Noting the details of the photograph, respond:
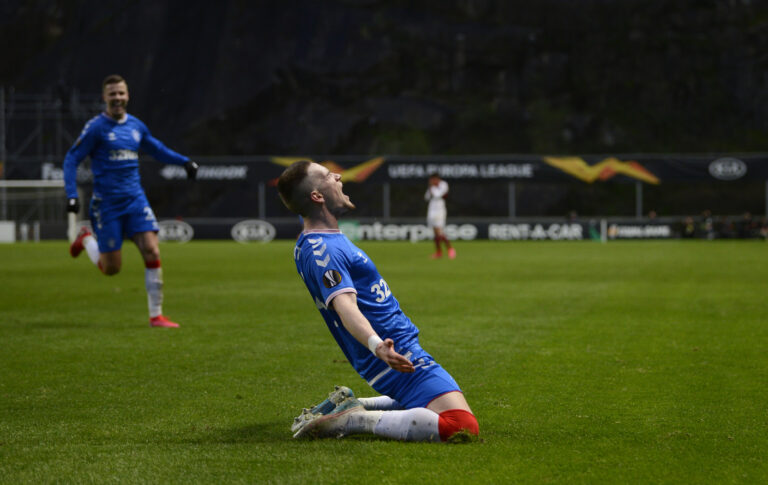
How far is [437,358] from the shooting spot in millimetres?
7074

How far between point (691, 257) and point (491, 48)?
31.6 meters

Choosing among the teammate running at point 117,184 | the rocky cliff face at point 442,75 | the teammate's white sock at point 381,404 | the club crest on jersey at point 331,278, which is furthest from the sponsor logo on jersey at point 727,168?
the club crest on jersey at point 331,278

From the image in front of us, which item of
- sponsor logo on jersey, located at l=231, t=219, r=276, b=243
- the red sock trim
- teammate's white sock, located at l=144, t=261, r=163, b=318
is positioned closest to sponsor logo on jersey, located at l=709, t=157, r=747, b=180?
sponsor logo on jersey, located at l=231, t=219, r=276, b=243

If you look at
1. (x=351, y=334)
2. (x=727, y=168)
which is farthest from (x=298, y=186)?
(x=727, y=168)

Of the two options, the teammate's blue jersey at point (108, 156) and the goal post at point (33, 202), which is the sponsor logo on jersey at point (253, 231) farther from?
the teammate's blue jersey at point (108, 156)

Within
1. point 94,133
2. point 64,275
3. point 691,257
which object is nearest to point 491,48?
point 691,257

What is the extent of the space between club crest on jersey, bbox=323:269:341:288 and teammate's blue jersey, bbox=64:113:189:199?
5.42 metres

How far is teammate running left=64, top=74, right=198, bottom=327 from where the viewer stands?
9.02 m

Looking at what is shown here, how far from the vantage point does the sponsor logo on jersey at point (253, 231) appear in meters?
32.6

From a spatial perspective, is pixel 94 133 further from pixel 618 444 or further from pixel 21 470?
pixel 618 444

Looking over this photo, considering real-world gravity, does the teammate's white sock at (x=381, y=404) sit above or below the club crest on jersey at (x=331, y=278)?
below

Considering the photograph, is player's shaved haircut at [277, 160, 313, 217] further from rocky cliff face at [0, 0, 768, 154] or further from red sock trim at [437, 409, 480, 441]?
rocky cliff face at [0, 0, 768, 154]

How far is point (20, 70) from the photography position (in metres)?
56.7

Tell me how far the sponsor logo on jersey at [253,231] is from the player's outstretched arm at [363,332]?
1126 inches
